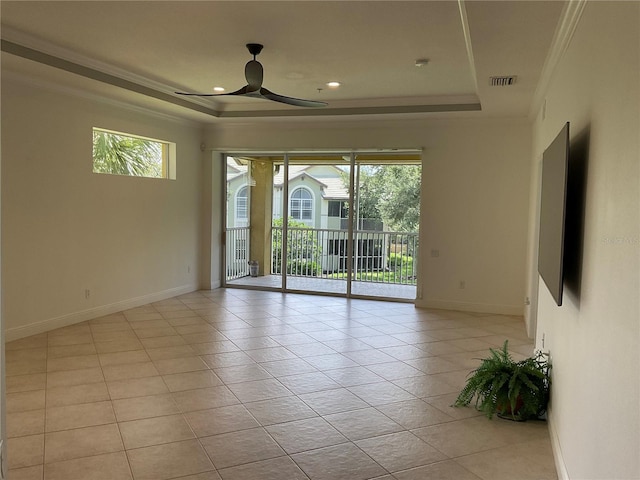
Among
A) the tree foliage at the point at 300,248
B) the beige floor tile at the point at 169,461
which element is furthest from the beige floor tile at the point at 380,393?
the tree foliage at the point at 300,248

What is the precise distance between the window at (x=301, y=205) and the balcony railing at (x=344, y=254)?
210 mm

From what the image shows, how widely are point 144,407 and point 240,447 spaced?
3.03 ft

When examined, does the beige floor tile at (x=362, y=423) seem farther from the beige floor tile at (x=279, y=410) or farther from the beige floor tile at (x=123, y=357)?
the beige floor tile at (x=123, y=357)

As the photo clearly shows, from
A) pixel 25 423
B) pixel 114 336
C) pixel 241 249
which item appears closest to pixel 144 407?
pixel 25 423

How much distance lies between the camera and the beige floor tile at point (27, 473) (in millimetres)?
2629

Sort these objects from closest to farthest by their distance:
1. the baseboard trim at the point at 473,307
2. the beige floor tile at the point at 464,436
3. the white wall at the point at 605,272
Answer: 1. the white wall at the point at 605,272
2. the beige floor tile at the point at 464,436
3. the baseboard trim at the point at 473,307

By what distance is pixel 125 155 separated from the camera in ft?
21.5

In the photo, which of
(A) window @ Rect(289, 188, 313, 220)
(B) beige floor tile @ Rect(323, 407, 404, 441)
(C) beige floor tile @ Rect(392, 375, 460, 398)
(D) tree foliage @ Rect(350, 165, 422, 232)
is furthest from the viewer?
(A) window @ Rect(289, 188, 313, 220)

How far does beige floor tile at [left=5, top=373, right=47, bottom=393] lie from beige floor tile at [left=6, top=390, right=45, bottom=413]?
84mm

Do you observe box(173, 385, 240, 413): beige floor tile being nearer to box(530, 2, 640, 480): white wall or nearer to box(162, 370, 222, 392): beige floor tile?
box(162, 370, 222, 392): beige floor tile

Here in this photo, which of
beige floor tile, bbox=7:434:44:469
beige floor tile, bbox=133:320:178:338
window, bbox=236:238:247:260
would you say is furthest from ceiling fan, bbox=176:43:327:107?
window, bbox=236:238:247:260

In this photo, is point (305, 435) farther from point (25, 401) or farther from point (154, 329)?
point (154, 329)

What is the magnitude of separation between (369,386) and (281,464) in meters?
1.35

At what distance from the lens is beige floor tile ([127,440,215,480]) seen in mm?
2707
